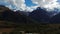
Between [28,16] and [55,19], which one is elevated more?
[28,16]

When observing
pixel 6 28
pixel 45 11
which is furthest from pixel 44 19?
pixel 6 28

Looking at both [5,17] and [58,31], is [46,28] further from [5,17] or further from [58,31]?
[5,17]

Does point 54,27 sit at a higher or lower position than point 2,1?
lower

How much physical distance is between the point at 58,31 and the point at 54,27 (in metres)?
0.11

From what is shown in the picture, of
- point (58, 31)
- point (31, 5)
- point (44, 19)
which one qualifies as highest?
point (31, 5)

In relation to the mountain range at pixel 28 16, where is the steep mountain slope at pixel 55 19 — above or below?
below

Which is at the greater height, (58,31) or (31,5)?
(31,5)

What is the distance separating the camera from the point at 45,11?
4.28 m

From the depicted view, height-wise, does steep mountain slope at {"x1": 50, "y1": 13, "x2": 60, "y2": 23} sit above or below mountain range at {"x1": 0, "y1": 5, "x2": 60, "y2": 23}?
below

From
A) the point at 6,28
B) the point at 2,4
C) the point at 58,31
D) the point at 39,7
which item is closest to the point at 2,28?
the point at 6,28

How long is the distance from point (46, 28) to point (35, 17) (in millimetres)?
308

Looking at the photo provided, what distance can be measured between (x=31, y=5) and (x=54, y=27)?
Result: 635mm

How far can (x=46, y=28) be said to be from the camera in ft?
13.9

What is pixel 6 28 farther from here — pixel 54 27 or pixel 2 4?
pixel 54 27
